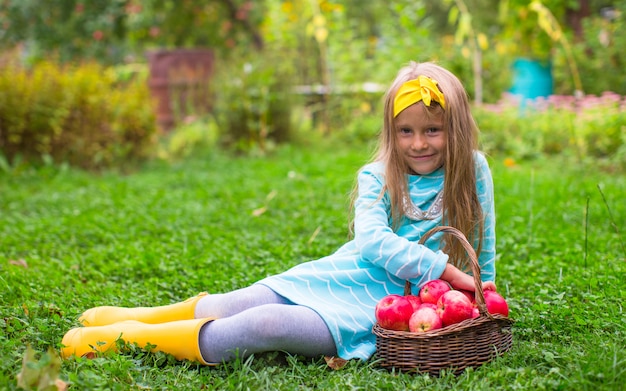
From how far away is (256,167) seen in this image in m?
7.91

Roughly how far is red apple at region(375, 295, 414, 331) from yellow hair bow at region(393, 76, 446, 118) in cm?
79

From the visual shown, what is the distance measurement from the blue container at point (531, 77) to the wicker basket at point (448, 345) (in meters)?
10.00

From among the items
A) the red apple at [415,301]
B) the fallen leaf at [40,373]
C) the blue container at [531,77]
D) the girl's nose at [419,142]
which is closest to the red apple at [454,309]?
the red apple at [415,301]

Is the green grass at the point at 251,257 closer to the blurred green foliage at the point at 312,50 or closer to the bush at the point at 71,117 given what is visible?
the bush at the point at 71,117

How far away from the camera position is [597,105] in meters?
7.99

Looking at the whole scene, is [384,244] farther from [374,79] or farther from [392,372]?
[374,79]

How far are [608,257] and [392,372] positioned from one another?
1842 mm

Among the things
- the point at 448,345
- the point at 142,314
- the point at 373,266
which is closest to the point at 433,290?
the point at 448,345

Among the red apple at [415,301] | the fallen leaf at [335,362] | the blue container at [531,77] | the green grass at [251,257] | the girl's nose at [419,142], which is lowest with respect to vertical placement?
the fallen leaf at [335,362]

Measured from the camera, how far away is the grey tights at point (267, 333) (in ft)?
8.45

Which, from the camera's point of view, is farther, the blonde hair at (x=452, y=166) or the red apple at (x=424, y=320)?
the blonde hair at (x=452, y=166)

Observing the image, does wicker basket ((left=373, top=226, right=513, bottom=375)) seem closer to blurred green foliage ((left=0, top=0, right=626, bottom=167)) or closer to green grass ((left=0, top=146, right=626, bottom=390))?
green grass ((left=0, top=146, right=626, bottom=390))

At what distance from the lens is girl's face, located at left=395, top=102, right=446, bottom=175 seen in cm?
283

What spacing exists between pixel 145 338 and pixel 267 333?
48cm
